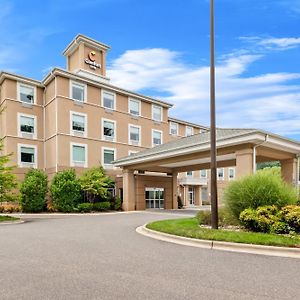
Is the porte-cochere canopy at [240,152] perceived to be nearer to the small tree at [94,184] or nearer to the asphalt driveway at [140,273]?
the small tree at [94,184]

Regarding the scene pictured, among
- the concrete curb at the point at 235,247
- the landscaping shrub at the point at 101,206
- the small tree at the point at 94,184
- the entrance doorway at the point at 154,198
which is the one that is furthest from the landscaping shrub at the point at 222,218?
the entrance doorway at the point at 154,198

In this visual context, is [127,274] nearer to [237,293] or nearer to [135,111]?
[237,293]

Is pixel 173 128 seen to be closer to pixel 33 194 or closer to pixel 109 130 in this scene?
pixel 109 130

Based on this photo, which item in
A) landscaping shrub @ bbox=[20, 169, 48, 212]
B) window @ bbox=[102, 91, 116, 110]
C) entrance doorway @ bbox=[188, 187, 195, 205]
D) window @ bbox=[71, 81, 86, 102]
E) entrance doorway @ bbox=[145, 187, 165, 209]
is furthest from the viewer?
entrance doorway @ bbox=[188, 187, 195, 205]

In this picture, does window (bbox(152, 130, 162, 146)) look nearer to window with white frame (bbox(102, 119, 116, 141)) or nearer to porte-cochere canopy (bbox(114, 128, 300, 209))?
window with white frame (bbox(102, 119, 116, 141))

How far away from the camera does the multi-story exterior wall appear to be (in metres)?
32.8

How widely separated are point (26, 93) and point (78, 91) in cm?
536

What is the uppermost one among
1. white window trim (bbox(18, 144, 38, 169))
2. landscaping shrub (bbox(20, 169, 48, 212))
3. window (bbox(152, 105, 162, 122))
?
window (bbox(152, 105, 162, 122))

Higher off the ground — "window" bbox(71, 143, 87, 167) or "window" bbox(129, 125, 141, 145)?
"window" bbox(129, 125, 141, 145)

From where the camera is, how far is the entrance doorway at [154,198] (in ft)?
121

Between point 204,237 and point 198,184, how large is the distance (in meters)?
39.0

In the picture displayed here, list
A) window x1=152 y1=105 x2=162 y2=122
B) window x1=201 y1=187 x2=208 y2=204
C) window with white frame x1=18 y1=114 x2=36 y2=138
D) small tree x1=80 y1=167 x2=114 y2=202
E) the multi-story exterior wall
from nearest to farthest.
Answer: small tree x1=80 y1=167 x2=114 y2=202, the multi-story exterior wall, window with white frame x1=18 y1=114 x2=36 y2=138, window x1=152 y1=105 x2=162 y2=122, window x1=201 y1=187 x2=208 y2=204

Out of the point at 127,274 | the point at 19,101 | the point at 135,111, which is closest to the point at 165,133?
the point at 135,111

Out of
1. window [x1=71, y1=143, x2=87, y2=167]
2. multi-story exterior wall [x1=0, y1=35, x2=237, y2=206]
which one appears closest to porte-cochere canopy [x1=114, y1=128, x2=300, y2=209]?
window [x1=71, y1=143, x2=87, y2=167]
